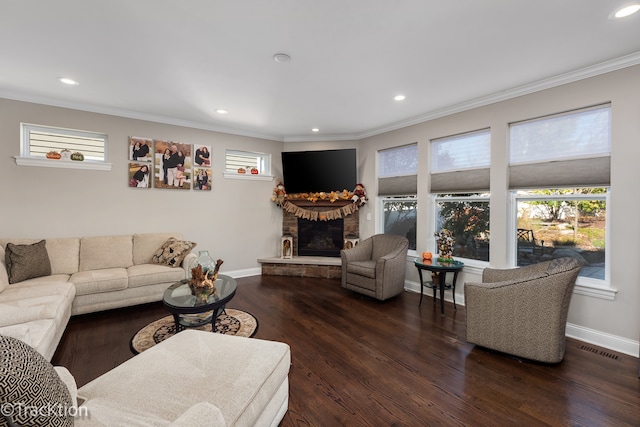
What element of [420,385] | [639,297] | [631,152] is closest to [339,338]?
[420,385]

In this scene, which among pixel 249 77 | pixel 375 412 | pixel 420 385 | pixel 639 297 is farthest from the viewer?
pixel 249 77

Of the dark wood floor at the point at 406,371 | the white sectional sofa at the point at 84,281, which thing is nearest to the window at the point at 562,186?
the dark wood floor at the point at 406,371

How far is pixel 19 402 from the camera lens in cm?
68

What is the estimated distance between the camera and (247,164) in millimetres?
5312

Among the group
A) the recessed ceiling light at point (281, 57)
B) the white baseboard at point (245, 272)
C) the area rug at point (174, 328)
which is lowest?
the area rug at point (174, 328)

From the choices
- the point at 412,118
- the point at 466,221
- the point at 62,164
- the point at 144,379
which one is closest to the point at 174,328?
the point at 144,379

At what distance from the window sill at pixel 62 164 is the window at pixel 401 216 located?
4.43 metres

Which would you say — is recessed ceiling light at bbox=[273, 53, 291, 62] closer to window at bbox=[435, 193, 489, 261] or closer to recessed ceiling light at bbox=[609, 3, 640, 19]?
recessed ceiling light at bbox=[609, 3, 640, 19]

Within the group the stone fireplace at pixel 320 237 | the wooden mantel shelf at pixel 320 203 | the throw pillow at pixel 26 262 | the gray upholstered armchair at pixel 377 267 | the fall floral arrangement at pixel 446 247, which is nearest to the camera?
the throw pillow at pixel 26 262

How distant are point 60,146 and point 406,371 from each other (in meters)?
5.04

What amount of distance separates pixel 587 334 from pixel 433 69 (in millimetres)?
3063

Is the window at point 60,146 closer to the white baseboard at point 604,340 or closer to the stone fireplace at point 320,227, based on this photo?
the stone fireplace at point 320,227

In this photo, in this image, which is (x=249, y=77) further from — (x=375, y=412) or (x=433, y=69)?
(x=375, y=412)

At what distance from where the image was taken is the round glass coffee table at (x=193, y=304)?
2363 millimetres
